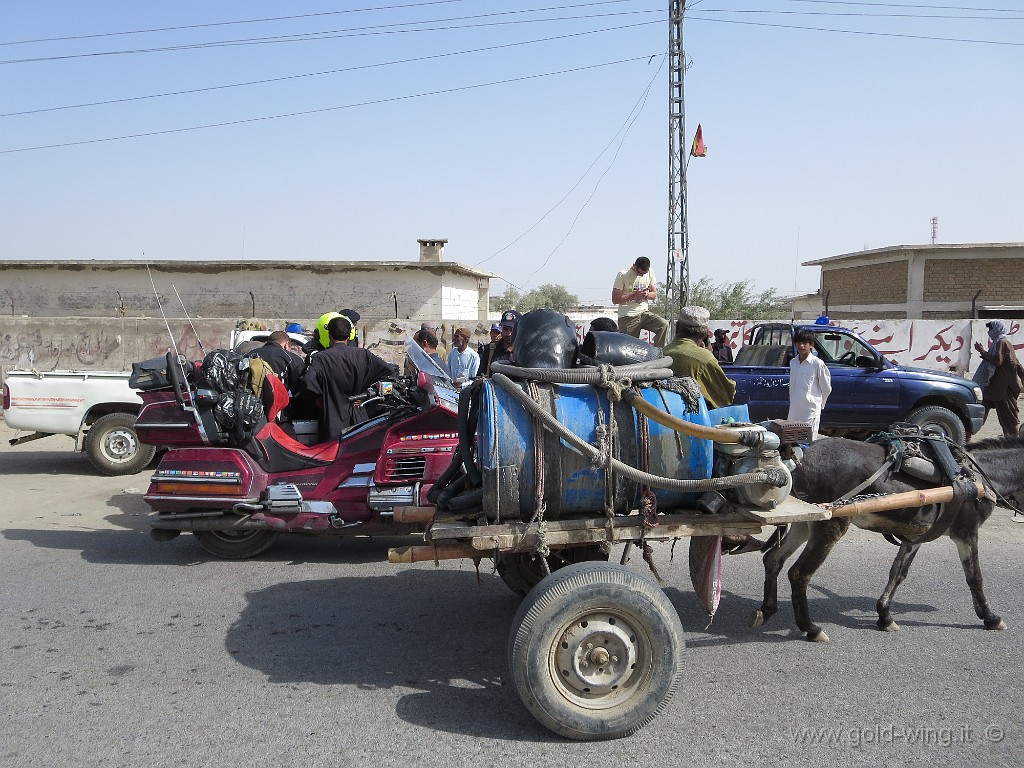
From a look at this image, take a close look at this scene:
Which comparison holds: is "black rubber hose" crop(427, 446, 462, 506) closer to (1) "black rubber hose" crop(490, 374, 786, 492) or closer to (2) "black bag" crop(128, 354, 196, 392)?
(1) "black rubber hose" crop(490, 374, 786, 492)

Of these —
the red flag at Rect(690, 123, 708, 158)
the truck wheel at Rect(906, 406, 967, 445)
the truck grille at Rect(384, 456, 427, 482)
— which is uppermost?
the red flag at Rect(690, 123, 708, 158)

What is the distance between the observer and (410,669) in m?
4.09

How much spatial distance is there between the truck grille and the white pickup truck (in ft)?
16.5

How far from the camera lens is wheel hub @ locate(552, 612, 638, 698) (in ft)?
11.0

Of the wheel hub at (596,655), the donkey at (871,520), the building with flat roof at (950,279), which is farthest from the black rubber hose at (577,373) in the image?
the building with flat roof at (950,279)

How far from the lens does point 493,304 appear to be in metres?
50.0

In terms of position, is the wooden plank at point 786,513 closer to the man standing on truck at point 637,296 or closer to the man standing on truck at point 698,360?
the man standing on truck at point 698,360

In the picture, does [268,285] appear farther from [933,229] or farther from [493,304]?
[933,229]

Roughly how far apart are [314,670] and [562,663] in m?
1.48

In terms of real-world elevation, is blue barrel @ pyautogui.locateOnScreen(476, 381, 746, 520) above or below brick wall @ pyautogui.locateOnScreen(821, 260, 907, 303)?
below

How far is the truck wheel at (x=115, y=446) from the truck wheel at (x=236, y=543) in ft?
12.3

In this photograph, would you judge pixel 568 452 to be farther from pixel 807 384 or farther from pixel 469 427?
pixel 807 384

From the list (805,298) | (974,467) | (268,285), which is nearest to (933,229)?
(805,298)

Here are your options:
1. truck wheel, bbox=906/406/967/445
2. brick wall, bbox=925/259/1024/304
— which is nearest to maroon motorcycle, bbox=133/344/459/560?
truck wheel, bbox=906/406/967/445
